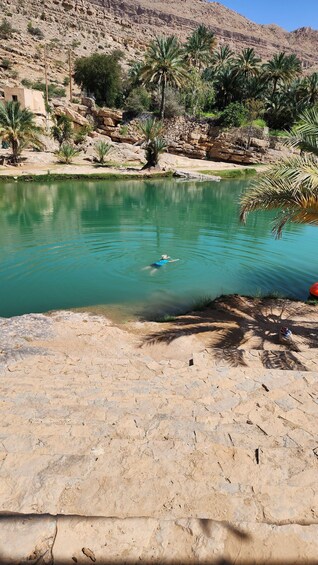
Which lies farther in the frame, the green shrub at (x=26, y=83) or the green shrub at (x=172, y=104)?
the green shrub at (x=26, y=83)

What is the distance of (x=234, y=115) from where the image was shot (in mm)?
53406

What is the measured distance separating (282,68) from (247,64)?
17.5ft

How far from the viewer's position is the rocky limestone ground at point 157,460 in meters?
2.10

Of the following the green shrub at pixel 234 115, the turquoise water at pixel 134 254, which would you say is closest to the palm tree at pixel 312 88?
the green shrub at pixel 234 115

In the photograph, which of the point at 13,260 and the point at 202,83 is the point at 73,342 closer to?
the point at 13,260

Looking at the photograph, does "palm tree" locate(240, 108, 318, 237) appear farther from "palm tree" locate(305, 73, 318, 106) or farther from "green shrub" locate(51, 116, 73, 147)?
"palm tree" locate(305, 73, 318, 106)

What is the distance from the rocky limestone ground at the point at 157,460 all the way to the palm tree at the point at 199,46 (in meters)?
70.3

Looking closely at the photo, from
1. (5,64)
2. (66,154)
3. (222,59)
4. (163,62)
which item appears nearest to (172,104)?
(163,62)

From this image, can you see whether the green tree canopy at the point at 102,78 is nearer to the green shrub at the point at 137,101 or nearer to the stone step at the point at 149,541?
the green shrub at the point at 137,101

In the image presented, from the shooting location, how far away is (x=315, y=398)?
14.0 feet

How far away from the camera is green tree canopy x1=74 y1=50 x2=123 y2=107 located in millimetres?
57188

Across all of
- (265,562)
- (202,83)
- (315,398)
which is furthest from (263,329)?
(202,83)

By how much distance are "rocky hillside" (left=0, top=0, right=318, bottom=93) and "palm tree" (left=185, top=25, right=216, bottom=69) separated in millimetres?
24585

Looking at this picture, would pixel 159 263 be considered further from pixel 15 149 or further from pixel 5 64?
pixel 5 64
